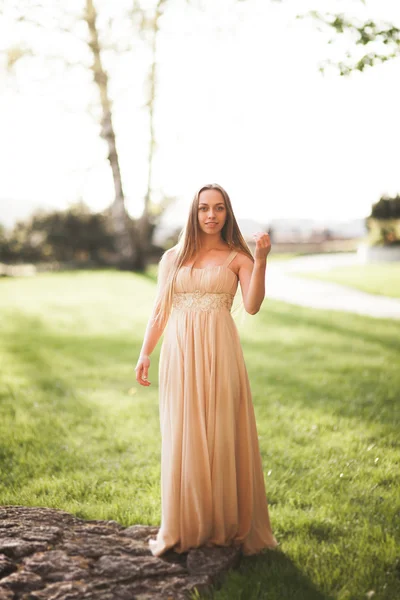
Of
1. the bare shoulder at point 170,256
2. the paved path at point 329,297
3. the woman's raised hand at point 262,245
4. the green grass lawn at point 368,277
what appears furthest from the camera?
the green grass lawn at point 368,277

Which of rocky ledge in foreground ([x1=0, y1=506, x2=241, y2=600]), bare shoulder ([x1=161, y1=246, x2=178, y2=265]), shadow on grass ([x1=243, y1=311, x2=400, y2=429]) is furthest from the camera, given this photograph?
shadow on grass ([x1=243, y1=311, x2=400, y2=429])

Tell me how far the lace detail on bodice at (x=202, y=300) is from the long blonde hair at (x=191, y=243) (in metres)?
0.09

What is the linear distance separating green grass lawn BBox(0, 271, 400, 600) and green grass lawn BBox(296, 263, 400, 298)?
518 cm

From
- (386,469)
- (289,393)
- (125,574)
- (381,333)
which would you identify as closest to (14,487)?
(125,574)

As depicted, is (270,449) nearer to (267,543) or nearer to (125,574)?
(267,543)

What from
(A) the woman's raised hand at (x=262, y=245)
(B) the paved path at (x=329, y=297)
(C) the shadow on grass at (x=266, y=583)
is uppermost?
(A) the woman's raised hand at (x=262, y=245)

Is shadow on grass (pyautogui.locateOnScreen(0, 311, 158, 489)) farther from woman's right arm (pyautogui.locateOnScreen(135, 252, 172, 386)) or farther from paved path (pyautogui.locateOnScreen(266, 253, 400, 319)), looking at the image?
paved path (pyautogui.locateOnScreen(266, 253, 400, 319))

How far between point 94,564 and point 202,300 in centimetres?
159

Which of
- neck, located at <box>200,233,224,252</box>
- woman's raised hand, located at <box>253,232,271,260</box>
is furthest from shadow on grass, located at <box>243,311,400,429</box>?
woman's raised hand, located at <box>253,232,271,260</box>

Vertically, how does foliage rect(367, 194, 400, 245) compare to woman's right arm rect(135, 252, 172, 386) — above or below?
above

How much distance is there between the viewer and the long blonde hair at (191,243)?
340 cm

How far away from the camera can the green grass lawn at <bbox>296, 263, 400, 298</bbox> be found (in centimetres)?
1678

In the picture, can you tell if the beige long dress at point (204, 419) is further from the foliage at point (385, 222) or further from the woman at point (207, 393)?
the foliage at point (385, 222)

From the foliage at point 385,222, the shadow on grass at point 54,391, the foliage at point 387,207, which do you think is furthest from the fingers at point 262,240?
the foliage at point 387,207
